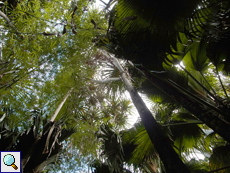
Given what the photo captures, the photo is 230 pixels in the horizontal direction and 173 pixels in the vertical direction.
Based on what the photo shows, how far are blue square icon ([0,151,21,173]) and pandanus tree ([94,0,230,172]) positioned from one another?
4.17ft

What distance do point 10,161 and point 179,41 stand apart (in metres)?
2.08

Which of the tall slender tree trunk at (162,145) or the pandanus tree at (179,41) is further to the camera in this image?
the pandanus tree at (179,41)

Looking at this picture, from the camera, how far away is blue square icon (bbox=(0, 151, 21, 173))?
3.98 feet

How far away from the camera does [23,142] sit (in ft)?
4.16

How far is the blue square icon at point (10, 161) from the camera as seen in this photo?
3.98 feet

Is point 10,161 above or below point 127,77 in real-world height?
below

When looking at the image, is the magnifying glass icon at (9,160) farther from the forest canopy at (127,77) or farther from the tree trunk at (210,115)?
the tree trunk at (210,115)

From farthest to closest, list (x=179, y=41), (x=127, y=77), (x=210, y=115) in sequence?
(x=127, y=77)
(x=179, y=41)
(x=210, y=115)

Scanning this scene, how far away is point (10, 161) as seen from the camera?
50.0 inches

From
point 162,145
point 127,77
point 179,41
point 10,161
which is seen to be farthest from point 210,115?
point 10,161

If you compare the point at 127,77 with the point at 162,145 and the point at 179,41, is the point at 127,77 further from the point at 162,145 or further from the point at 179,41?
the point at 162,145

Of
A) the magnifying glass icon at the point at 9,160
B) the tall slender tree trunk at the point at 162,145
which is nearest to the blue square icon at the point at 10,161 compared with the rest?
the magnifying glass icon at the point at 9,160

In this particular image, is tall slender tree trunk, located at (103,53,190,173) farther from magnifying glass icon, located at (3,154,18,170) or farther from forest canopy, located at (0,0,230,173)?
magnifying glass icon, located at (3,154,18,170)

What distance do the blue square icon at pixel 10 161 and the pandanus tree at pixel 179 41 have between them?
127 cm
